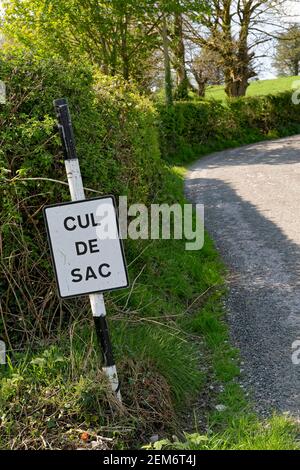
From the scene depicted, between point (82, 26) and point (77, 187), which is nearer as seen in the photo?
point (77, 187)

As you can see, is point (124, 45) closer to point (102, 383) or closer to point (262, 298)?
point (262, 298)

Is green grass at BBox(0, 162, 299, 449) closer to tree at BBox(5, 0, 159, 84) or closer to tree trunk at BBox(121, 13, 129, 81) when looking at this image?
tree at BBox(5, 0, 159, 84)

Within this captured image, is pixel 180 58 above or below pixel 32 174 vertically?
above

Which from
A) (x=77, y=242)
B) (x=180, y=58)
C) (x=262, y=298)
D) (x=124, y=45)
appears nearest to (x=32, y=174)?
(x=77, y=242)

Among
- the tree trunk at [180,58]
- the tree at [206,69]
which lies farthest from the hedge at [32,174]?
the tree at [206,69]

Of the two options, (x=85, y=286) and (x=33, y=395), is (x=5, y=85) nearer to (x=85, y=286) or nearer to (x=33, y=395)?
(x=85, y=286)

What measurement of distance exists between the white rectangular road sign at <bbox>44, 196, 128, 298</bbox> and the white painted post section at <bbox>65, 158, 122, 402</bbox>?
8 cm

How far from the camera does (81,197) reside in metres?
3.77

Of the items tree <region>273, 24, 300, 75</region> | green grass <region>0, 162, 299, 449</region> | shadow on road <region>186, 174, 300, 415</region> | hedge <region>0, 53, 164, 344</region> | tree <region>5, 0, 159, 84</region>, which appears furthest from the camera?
tree <region>273, 24, 300, 75</region>

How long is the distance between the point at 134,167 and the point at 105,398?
12.8 ft

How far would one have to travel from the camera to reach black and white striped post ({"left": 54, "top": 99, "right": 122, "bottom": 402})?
12.2 ft

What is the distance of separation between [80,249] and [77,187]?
413mm

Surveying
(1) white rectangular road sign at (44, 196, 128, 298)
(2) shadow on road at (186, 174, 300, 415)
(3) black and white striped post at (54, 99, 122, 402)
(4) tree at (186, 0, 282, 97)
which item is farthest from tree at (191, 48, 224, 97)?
(1) white rectangular road sign at (44, 196, 128, 298)
